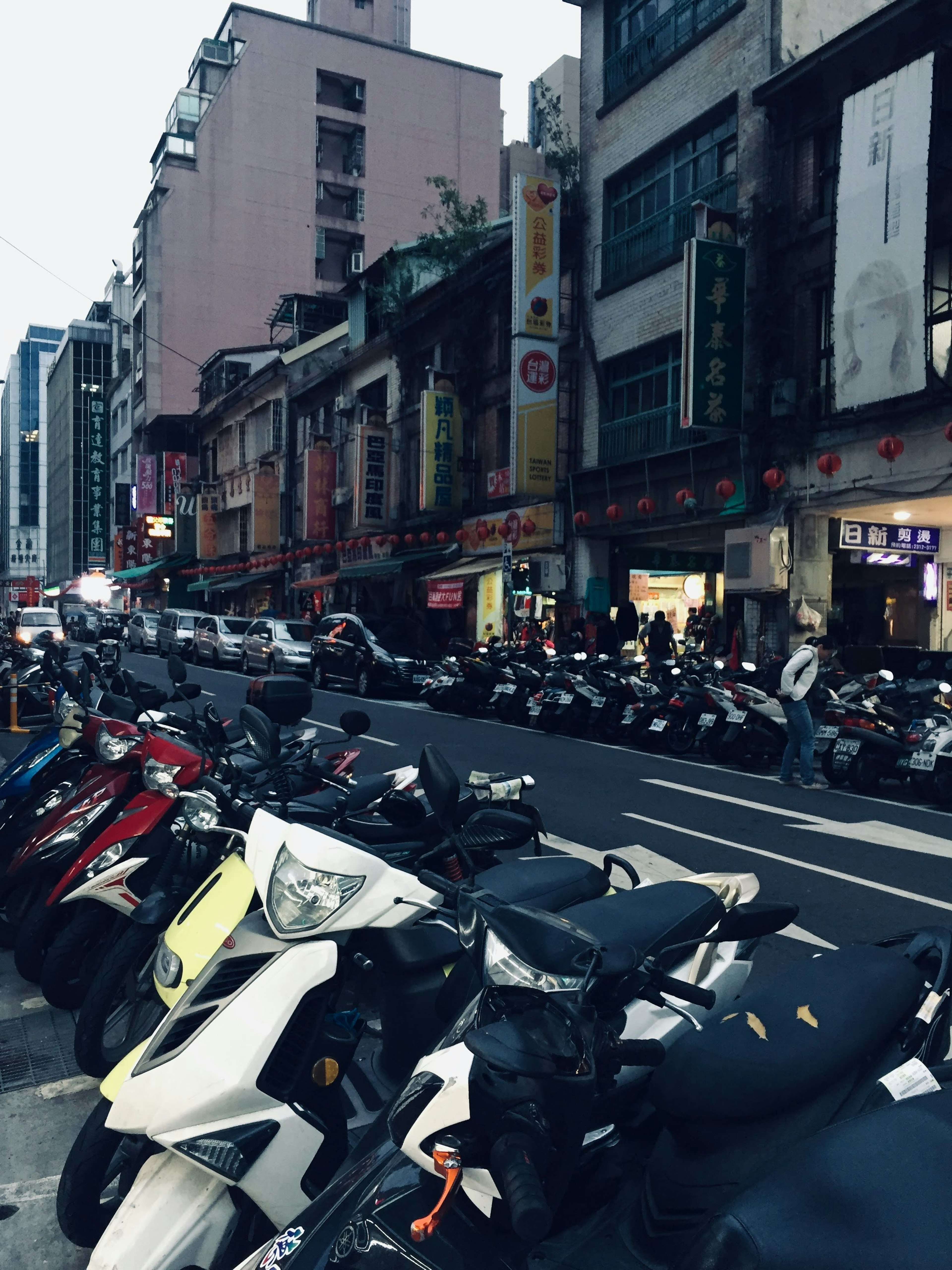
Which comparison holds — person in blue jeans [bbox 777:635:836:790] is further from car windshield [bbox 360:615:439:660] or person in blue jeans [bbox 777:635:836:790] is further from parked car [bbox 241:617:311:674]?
parked car [bbox 241:617:311:674]

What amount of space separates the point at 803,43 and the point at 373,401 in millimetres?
19248

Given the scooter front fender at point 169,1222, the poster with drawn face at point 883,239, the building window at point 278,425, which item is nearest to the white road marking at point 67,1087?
the scooter front fender at point 169,1222

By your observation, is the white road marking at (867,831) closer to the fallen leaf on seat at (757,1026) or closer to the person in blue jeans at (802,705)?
the person in blue jeans at (802,705)

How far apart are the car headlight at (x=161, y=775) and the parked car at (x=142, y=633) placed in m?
33.0

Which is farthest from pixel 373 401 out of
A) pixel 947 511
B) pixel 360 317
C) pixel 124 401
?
pixel 124 401

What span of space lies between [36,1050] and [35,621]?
34915 mm

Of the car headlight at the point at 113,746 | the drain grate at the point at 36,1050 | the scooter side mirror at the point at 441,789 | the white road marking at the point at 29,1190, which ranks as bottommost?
the drain grate at the point at 36,1050

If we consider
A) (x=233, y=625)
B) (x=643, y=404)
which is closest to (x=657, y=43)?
(x=643, y=404)

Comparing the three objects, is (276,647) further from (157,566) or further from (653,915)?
(157,566)

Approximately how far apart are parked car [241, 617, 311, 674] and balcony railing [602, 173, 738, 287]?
11.3 metres

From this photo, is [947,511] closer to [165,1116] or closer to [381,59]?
[165,1116]

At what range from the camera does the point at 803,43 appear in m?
19.2

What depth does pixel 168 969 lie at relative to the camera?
304 cm

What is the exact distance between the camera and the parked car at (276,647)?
24531 millimetres
